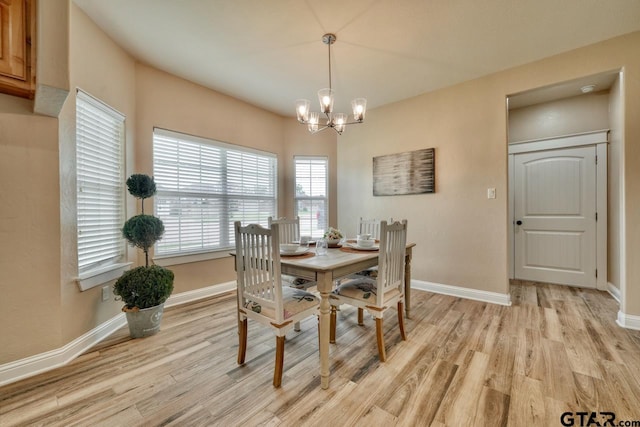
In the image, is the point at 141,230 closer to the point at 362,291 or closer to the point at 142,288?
the point at 142,288

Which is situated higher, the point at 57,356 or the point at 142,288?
the point at 142,288

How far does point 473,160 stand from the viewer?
127 inches

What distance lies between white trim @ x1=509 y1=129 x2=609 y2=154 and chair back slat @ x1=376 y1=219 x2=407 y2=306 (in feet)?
10.1

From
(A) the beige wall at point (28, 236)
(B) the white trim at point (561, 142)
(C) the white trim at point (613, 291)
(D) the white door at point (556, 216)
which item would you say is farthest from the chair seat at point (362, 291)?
(B) the white trim at point (561, 142)

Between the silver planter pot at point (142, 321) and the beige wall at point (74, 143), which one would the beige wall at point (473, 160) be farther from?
the beige wall at point (74, 143)

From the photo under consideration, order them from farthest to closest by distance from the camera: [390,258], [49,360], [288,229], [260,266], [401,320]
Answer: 1. [288,229]
2. [401,320]
3. [390,258]
4. [49,360]
5. [260,266]

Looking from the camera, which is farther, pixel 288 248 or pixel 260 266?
pixel 288 248

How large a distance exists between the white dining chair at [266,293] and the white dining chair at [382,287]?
0.33 metres

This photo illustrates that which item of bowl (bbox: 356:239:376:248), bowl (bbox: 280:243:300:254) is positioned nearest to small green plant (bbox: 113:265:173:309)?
bowl (bbox: 280:243:300:254)

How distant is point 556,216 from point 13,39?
5.72 meters

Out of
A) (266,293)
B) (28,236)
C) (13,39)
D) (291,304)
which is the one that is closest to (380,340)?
(291,304)

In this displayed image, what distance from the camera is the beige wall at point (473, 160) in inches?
94.9

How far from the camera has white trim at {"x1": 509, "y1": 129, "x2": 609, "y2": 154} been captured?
3.43 metres

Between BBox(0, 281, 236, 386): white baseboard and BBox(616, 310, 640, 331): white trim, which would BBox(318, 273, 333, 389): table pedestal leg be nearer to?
BBox(0, 281, 236, 386): white baseboard
